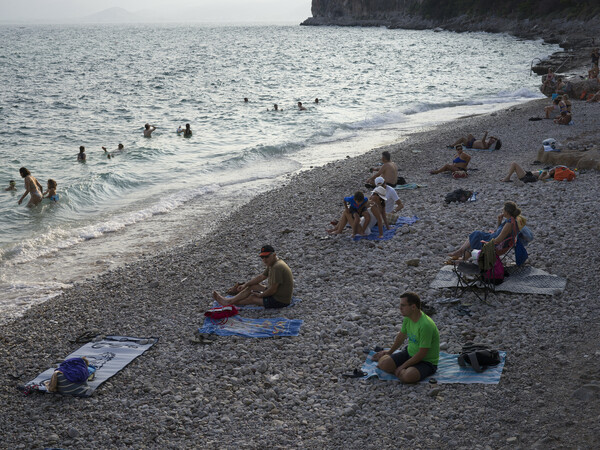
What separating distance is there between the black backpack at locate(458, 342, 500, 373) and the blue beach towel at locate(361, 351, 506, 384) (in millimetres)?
53

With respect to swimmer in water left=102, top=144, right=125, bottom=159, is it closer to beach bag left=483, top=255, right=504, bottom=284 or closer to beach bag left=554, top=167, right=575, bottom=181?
beach bag left=554, top=167, right=575, bottom=181

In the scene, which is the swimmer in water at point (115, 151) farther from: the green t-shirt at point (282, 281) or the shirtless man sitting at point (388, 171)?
the green t-shirt at point (282, 281)

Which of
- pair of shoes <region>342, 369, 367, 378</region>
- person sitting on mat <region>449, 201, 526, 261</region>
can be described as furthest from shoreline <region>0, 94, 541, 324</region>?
person sitting on mat <region>449, 201, 526, 261</region>

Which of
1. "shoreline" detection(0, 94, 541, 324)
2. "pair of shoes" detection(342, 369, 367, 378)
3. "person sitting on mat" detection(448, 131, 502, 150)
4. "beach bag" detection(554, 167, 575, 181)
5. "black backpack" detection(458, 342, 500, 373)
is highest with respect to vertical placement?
"person sitting on mat" detection(448, 131, 502, 150)

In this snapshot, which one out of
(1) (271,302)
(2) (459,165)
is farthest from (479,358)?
(2) (459,165)

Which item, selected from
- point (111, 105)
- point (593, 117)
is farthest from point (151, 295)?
point (111, 105)

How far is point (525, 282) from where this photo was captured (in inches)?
359

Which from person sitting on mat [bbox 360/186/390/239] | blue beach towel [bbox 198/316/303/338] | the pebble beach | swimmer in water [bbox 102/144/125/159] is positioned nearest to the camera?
the pebble beach

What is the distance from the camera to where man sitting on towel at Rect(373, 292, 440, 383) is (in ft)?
23.0

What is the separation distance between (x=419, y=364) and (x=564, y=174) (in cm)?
950

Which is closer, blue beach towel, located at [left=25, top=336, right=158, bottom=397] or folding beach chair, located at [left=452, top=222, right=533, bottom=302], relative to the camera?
blue beach towel, located at [left=25, top=336, right=158, bottom=397]

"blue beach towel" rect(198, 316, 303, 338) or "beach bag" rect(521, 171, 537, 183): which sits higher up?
"beach bag" rect(521, 171, 537, 183)

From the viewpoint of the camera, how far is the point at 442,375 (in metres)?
7.14

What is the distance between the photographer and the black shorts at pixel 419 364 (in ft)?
23.2
